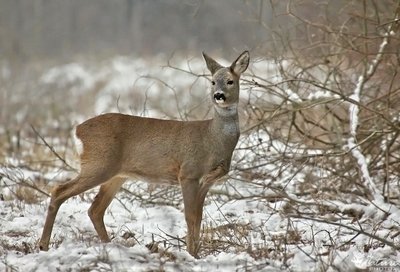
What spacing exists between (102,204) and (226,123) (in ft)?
4.51

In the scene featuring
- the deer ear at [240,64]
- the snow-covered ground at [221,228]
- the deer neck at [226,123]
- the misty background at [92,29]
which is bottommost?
the snow-covered ground at [221,228]

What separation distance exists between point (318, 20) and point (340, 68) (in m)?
0.66

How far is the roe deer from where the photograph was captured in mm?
7383

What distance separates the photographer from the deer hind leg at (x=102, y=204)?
299 inches

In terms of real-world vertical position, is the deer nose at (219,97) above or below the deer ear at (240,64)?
below

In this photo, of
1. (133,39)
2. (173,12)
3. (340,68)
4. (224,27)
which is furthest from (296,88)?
(133,39)

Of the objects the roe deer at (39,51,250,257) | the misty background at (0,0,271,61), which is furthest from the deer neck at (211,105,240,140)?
the misty background at (0,0,271,61)

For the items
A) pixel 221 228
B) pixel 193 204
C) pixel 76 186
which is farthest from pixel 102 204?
pixel 221 228

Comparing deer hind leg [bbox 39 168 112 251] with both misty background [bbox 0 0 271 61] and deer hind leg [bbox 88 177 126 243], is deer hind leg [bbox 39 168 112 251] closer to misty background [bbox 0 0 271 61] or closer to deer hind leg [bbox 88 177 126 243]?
deer hind leg [bbox 88 177 126 243]

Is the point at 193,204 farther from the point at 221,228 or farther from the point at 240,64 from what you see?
the point at 240,64

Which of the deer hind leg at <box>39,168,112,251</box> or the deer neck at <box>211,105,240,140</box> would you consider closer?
the deer hind leg at <box>39,168,112,251</box>

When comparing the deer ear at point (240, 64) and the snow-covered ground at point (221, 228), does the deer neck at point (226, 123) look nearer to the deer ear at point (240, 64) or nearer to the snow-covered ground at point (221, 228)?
the deer ear at point (240, 64)

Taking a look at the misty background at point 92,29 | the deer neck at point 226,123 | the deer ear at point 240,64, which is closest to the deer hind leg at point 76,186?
the deer neck at point 226,123

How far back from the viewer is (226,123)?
25.1 ft
